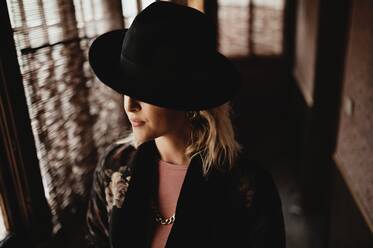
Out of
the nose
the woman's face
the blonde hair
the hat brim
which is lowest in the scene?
the blonde hair

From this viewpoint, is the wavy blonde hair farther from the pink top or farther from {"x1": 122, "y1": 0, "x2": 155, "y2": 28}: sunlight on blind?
{"x1": 122, "y1": 0, "x2": 155, "y2": 28}: sunlight on blind

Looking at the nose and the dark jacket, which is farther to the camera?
the dark jacket

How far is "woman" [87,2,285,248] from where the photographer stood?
0.93 meters

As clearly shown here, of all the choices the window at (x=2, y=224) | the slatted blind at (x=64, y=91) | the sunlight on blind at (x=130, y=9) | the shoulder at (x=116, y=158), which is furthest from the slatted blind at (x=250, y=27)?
the window at (x=2, y=224)

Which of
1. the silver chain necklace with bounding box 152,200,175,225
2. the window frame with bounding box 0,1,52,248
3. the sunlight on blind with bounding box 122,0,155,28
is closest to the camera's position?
the window frame with bounding box 0,1,52,248

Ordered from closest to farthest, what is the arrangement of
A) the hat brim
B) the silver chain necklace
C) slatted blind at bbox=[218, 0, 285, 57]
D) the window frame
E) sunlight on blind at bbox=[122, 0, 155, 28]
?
1. the hat brim
2. the window frame
3. the silver chain necklace
4. sunlight on blind at bbox=[122, 0, 155, 28]
5. slatted blind at bbox=[218, 0, 285, 57]

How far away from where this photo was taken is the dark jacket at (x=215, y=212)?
3.64 ft

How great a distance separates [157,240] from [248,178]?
1.05ft

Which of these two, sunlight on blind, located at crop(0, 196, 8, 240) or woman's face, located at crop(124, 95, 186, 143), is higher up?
woman's face, located at crop(124, 95, 186, 143)

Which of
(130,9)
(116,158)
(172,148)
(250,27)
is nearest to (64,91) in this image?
(116,158)

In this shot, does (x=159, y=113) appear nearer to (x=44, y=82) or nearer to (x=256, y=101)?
(x=44, y=82)

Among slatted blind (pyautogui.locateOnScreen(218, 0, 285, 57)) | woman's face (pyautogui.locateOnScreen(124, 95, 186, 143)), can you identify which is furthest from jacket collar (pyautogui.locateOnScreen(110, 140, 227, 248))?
slatted blind (pyautogui.locateOnScreen(218, 0, 285, 57))

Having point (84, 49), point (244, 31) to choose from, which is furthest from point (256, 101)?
point (84, 49)

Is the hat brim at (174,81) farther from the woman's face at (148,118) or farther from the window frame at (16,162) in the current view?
the window frame at (16,162)
